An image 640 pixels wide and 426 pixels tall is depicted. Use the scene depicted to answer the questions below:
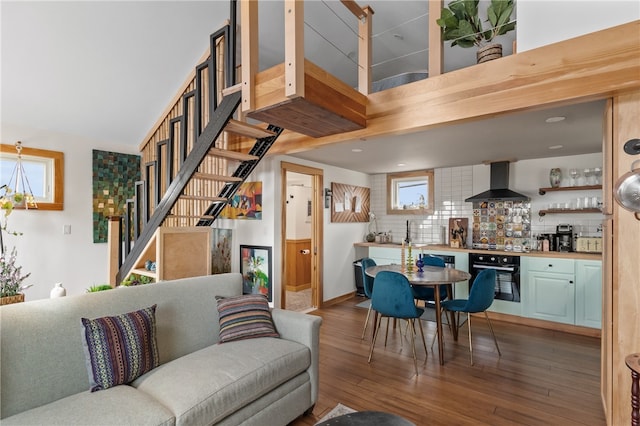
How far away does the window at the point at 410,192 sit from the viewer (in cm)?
546

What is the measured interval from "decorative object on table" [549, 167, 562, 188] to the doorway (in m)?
3.15

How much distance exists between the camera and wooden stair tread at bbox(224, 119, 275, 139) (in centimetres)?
266

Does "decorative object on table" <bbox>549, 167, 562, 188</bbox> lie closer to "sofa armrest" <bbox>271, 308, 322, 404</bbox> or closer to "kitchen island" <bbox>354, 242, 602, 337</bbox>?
"kitchen island" <bbox>354, 242, 602, 337</bbox>

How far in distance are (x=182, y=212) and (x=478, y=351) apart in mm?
3744

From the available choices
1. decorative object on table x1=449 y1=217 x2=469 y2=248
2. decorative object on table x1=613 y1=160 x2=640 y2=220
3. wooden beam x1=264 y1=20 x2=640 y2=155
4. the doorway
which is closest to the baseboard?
decorative object on table x1=449 y1=217 x2=469 y2=248

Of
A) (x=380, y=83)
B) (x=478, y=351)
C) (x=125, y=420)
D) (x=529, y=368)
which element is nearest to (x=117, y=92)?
(x=380, y=83)

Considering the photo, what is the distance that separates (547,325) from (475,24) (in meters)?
3.57

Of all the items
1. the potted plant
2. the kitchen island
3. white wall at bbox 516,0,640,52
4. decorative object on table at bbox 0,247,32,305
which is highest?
the potted plant

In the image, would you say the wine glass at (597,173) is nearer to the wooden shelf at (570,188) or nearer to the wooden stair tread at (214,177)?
the wooden shelf at (570,188)

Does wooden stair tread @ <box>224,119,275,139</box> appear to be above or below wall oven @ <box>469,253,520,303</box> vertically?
above

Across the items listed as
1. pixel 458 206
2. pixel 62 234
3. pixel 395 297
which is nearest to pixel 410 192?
pixel 458 206

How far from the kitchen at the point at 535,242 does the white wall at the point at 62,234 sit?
3914 millimetres

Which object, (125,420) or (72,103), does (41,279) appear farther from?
(125,420)

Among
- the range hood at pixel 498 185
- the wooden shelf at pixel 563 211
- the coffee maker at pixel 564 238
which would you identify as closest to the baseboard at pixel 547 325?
the coffee maker at pixel 564 238
